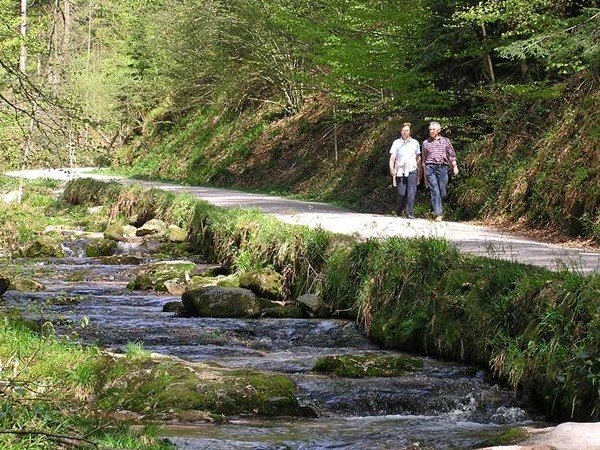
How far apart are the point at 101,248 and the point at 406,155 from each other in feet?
23.9

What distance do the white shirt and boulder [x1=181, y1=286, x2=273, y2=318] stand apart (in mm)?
5376

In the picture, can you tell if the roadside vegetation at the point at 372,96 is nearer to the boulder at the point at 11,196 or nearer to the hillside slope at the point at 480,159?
the hillside slope at the point at 480,159

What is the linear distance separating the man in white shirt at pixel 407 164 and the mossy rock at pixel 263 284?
439 centimetres

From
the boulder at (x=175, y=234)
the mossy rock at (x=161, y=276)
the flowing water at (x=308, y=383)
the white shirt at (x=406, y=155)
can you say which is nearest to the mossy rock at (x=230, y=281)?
the flowing water at (x=308, y=383)

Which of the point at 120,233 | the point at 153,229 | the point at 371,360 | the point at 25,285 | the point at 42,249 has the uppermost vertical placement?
the point at 153,229

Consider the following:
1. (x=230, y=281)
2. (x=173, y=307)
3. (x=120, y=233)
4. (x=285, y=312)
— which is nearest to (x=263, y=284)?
(x=230, y=281)

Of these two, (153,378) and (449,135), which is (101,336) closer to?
(153,378)

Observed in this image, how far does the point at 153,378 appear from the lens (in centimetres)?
790

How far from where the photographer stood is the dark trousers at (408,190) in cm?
1667

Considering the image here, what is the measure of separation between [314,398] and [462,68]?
13432 millimetres

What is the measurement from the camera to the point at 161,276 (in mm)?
14844

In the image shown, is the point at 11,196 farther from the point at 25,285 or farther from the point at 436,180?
the point at 436,180

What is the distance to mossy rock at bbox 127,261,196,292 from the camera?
572 inches

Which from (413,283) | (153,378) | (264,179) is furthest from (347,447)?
(264,179)
